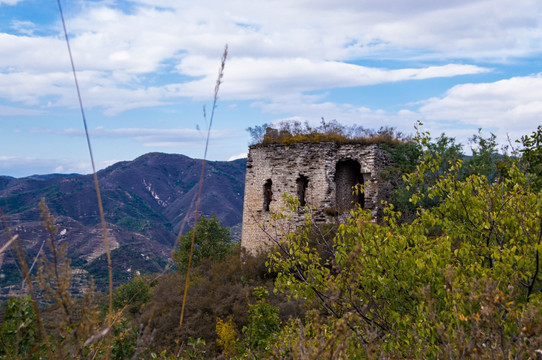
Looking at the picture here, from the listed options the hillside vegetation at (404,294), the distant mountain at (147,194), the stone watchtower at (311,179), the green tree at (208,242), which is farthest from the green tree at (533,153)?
the distant mountain at (147,194)

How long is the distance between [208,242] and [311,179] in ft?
21.1

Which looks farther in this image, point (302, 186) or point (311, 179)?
point (302, 186)

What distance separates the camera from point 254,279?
15.1 meters

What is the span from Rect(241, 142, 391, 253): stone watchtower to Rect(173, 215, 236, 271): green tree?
2871 mm

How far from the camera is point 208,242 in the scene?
19969mm

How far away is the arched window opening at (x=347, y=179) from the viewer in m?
16.2

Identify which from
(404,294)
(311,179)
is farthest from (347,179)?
(404,294)

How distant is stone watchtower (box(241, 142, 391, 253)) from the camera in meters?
15.4

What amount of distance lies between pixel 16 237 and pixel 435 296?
13.7 feet

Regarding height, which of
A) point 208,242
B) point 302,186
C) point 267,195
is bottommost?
point 208,242

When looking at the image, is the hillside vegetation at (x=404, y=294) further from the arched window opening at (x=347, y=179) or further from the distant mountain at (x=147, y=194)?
the distant mountain at (x=147, y=194)

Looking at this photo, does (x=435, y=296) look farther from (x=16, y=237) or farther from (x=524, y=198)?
(x=16, y=237)

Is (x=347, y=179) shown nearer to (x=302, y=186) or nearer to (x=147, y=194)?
(x=302, y=186)

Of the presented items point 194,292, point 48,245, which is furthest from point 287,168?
point 48,245
